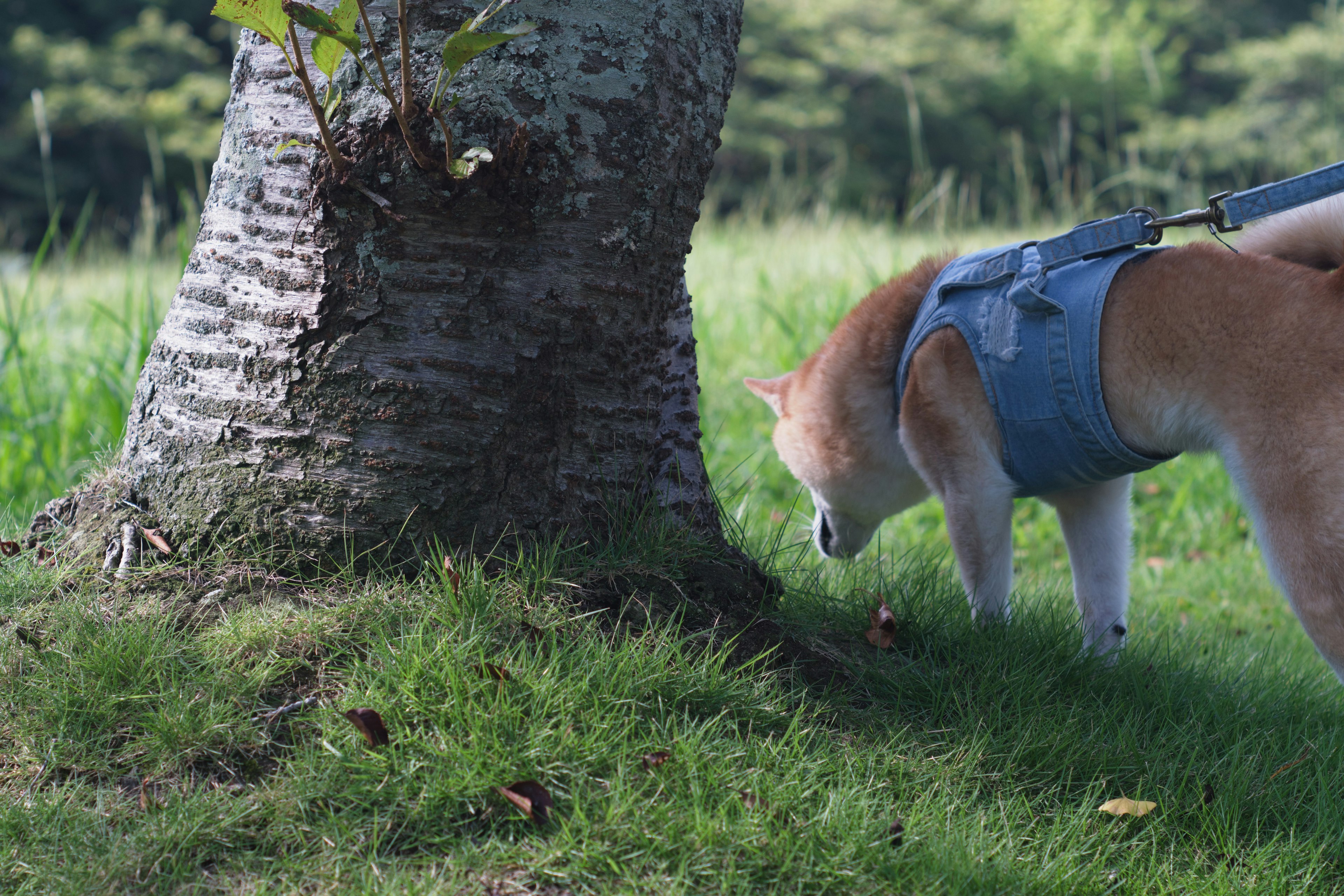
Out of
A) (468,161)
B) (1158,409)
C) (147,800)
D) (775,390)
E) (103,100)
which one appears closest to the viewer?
(147,800)

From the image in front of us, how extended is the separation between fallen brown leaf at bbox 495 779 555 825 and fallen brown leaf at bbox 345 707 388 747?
0.24 m

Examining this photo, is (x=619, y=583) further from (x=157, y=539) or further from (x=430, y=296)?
(x=157, y=539)

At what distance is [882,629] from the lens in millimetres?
2289

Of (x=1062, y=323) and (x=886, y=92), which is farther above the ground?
(x=886, y=92)

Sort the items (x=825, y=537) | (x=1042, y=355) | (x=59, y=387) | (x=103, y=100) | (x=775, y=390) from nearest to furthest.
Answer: (x=1042, y=355) → (x=825, y=537) → (x=775, y=390) → (x=59, y=387) → (x=103, y=100)

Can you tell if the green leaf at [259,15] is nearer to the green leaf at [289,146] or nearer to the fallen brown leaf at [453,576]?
the green leaf at [289,146]

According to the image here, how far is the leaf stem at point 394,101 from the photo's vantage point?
1.70 meters

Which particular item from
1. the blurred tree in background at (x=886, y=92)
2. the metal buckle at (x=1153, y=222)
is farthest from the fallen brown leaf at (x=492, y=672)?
the blurred tree in background at (x=886, y=92)

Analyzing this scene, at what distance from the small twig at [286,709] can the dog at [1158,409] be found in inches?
64.2

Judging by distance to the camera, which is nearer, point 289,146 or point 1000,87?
point 289,146

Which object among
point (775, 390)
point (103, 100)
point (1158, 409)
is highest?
point (103, 100)

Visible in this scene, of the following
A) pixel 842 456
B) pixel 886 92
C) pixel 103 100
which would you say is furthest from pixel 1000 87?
pixel 842 456

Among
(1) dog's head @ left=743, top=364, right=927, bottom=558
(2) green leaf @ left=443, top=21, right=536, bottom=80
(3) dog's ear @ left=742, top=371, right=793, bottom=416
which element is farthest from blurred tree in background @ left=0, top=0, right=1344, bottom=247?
(2) green leaf @ left=443, top=21, right=536, bottom=80

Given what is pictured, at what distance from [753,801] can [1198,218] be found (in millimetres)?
1794
